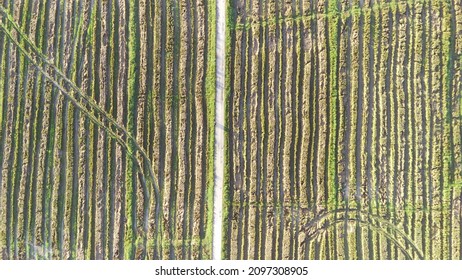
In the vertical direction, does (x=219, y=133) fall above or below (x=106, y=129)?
below

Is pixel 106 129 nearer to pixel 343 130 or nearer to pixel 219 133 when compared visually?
pixel 219 133

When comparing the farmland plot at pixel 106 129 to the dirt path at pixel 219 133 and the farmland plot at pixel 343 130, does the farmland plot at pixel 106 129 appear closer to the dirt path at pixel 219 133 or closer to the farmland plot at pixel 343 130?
the dirt path at pixel 219 133

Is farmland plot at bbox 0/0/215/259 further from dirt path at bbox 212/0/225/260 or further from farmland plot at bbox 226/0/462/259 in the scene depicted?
farmland plot at bbox 226/0/462/259

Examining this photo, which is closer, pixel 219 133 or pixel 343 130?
pixel 343 130

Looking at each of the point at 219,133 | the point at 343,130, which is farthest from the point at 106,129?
the point at 343,130

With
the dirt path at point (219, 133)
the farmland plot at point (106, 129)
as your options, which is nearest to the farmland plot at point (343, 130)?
the dirt path at point (219, 133)

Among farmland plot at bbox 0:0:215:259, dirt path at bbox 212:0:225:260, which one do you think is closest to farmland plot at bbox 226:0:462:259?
dirt path at bbox 212:0:225:260

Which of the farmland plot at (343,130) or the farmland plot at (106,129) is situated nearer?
the farmland plot at (343,130)
